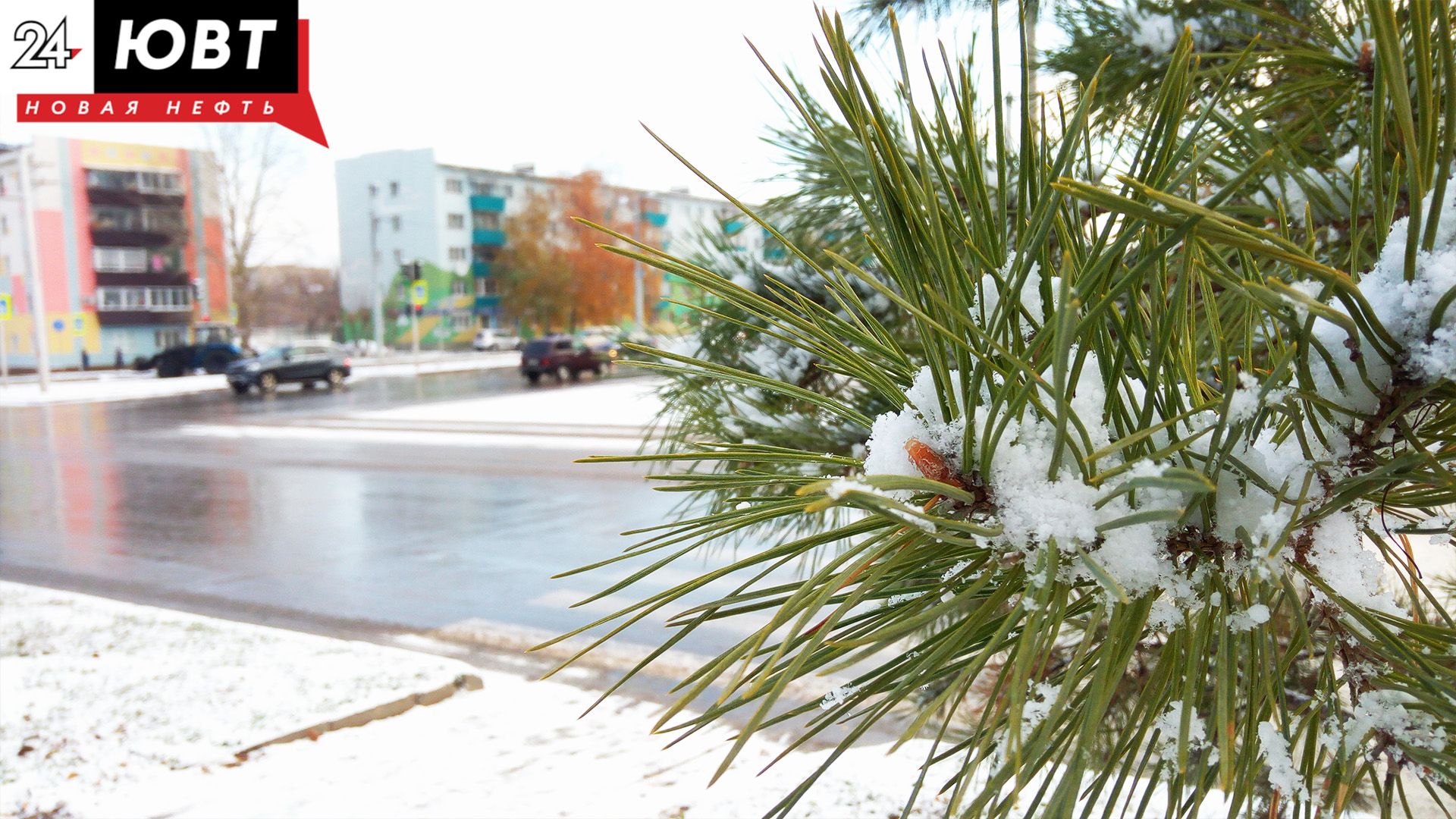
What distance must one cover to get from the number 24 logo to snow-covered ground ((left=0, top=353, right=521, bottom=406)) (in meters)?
22.1

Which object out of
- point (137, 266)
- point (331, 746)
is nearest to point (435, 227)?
point (137, 266)

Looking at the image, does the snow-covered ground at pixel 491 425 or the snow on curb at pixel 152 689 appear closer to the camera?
the snow on curb at pixel 152 689

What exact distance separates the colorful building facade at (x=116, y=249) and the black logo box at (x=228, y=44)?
39902mm

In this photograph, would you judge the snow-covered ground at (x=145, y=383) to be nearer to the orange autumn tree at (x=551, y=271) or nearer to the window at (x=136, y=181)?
the orange autumn tree at (x=551, y=271)

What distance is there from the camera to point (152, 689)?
4.40 meters

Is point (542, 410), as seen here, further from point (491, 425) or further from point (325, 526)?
point (325, 526)

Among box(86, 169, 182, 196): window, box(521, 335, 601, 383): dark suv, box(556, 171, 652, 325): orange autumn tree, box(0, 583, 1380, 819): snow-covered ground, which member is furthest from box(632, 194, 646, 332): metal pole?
box(86, 169, 182, 196): window

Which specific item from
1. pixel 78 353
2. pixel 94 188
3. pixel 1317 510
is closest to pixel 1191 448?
pixel 1317 510

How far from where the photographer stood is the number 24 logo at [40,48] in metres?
5.27

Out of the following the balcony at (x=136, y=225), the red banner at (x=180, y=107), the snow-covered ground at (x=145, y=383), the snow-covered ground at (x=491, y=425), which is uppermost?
the balcony at (x=136, y=225)

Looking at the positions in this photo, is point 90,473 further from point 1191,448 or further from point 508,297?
point 508,297

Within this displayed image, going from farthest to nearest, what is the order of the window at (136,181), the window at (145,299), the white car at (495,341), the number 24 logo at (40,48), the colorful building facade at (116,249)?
the white car at (495,341) < the window at (145,299) < the window at (136,181) < the colorful building facade at (116,249) < the number 24 logo at (40,48)

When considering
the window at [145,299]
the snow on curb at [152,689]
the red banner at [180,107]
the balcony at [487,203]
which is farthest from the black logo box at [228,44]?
the balcony at [487,203]

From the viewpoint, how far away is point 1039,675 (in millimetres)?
671
